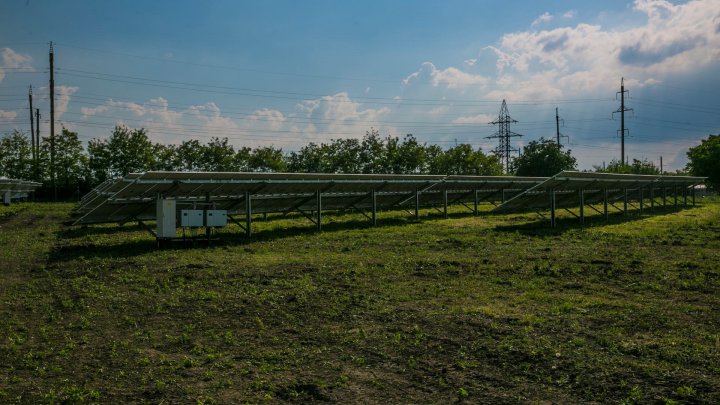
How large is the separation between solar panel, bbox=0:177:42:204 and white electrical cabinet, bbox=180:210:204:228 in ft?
118

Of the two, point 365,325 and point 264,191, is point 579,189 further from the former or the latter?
point 365,325

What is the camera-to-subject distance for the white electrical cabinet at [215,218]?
1961cm

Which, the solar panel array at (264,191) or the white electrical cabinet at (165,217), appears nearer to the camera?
the white electrical cabinet at (165,217)

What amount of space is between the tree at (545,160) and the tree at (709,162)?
42.3 ft

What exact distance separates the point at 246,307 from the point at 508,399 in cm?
564

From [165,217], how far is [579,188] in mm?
20111

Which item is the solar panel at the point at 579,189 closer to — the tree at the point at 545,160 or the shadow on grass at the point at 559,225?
the shadow on grass at the point at 559,225

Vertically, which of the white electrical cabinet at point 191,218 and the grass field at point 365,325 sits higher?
the white electrical cabinet at point 191,218

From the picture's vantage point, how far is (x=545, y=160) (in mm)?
68375

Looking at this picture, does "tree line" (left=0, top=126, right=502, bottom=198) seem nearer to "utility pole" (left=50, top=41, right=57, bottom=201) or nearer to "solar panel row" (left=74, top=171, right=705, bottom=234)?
"utility pole" (left=50, top=41, right=57, bottom=201)

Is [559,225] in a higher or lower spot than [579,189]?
lower

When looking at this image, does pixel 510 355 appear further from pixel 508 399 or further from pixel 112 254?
pixel 112 254

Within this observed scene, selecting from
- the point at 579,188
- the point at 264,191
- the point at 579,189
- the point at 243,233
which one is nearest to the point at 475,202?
the point at 579,189

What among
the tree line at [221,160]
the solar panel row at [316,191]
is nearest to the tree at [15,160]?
the tree line at [221,160]
